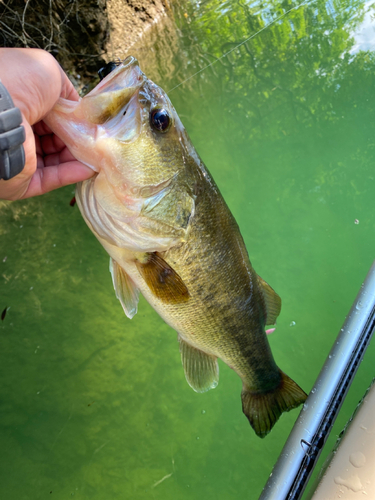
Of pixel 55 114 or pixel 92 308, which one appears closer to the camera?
pixel 55 114

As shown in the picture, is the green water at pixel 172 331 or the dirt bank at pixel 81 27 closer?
the green water at pixel 172 331

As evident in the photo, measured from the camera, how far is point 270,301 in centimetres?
148

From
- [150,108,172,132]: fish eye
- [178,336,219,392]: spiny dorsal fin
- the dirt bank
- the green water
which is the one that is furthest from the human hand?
the dirt bank

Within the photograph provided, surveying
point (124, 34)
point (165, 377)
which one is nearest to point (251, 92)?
point (124, 34)

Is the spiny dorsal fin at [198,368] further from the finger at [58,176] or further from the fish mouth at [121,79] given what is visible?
the fish mouth at [121,79]

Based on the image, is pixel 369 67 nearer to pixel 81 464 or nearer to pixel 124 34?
pixel 124 34

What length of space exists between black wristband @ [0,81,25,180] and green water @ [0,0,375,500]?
5.23 feet

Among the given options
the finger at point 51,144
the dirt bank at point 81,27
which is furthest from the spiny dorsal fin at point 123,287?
the dirt bank at point 81,27

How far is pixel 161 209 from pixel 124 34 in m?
3.31

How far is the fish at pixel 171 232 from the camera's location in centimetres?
98

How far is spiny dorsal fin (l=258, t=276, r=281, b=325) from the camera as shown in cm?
147

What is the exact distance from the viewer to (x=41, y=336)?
7.09ft

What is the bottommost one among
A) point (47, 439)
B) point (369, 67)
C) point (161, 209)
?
point (47, 439)

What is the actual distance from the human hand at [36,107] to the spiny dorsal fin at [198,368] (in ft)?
2.71
